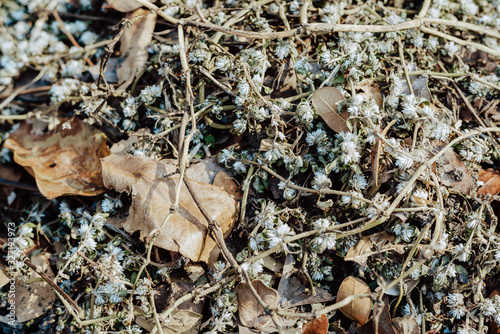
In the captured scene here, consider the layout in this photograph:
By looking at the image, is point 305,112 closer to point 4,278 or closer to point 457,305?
point 457,305

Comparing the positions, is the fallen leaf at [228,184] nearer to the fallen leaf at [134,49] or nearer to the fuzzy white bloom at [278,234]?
the fuzzy white bloom at [278,234]

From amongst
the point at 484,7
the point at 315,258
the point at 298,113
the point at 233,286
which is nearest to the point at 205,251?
the point at 233,286

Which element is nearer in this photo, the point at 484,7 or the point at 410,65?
the point at 410,65

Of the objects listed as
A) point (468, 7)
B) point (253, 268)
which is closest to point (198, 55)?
point (253, 268)

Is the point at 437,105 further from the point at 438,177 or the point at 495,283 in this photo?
the point at 495,283

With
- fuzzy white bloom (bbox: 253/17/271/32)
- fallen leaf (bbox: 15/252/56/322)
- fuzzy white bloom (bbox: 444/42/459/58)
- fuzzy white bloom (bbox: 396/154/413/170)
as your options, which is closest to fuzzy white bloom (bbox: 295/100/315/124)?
fuzzy white bloom (bbox: 396/154/413/170)

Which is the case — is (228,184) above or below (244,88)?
below
